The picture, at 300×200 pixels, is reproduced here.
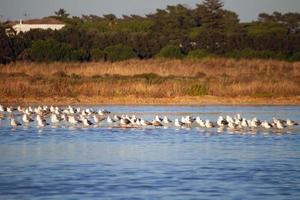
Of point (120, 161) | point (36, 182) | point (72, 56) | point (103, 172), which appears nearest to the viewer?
point (36, 182)

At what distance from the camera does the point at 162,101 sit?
4116cm

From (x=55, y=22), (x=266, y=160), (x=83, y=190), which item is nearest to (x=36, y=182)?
(x=83, y=190)

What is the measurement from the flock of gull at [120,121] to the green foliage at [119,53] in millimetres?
27176

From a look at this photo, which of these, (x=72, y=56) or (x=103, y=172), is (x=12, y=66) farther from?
(x=103, y=172)

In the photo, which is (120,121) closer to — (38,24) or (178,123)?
(178,123)

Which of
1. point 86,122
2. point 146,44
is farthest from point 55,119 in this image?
point 146,44

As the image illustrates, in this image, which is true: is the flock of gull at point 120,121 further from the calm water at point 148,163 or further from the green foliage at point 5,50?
the green foliage at point 5,50

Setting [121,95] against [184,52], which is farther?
[184,52]

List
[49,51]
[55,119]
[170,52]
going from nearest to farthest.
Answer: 1. [55,119]
2. [49,51]
3. [170,52]

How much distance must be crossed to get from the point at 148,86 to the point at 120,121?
12.4 meters

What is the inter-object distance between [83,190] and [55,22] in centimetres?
8217

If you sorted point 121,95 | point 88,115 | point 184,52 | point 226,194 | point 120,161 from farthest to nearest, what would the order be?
point 184,52
point 121,95
point 88,115
point 120,161
point 226,194

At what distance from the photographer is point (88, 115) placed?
3356 centimetres

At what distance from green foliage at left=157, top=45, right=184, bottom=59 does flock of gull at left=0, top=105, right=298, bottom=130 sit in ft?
92.7
